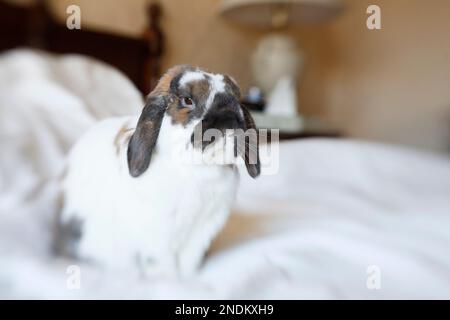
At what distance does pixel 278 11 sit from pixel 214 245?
721mm

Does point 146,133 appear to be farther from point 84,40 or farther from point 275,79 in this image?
point 275,79

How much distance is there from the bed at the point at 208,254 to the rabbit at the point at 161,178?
1cm

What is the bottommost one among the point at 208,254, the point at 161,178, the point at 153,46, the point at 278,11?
the point at 208,254

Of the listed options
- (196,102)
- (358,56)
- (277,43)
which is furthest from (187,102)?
(358,56)

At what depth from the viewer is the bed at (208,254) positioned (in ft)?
0.95

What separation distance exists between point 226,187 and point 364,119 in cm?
98

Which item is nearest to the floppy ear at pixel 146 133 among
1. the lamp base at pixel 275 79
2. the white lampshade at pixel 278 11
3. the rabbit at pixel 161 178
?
the rabbit at pixel 161 178

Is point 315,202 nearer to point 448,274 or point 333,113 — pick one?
point 448,274

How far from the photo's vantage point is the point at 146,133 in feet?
0.79

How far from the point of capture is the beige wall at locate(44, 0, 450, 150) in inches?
14.4

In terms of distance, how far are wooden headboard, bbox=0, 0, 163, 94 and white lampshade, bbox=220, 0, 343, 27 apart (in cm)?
17

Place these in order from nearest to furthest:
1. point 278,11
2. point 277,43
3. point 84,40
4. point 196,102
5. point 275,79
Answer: point 196,102 → point 84,40 → point 275,79 → point 277,43 → point 278,11

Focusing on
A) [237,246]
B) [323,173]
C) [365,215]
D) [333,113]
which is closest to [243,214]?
[237,246]

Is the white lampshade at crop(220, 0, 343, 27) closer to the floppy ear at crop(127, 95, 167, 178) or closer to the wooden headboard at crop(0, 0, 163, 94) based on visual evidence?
the wooden headboard at crop(0, 0, 163, 94)
